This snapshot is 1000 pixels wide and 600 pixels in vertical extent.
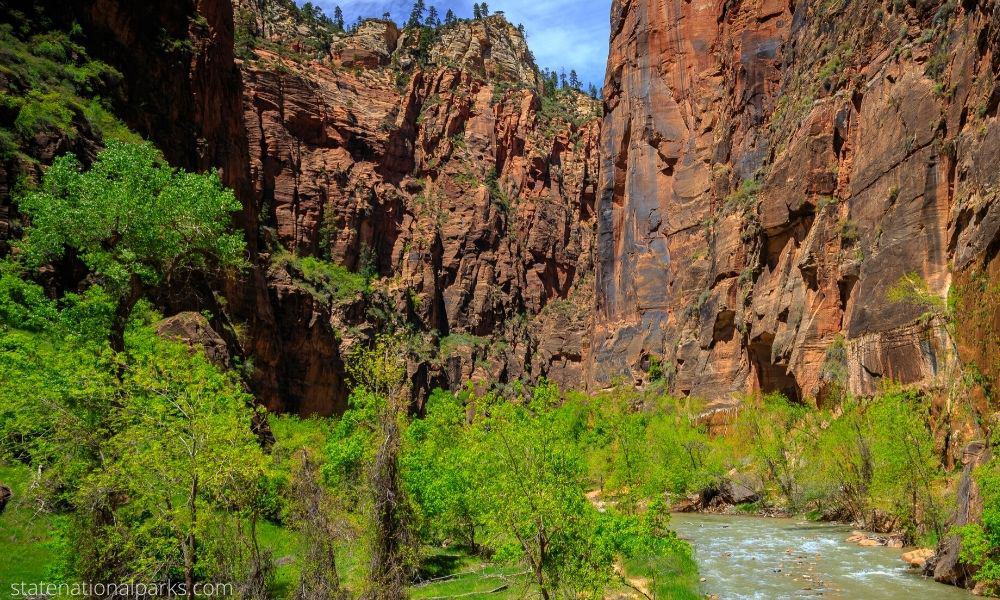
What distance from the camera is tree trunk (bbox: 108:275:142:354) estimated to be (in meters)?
15.4

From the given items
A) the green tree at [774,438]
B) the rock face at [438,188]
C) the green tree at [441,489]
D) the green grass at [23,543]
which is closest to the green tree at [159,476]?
the green grass at [23,543]

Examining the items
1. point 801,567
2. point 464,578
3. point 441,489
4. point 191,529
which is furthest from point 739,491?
point 191,529

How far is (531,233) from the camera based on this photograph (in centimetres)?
11225

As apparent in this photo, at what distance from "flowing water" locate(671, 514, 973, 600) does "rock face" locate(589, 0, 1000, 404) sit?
9.40 metres

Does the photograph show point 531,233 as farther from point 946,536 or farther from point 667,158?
point 946,536

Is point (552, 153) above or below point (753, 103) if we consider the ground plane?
above

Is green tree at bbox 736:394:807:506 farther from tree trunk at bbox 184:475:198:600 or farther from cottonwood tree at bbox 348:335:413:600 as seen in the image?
tree trunk at bbox 184:475:198:600

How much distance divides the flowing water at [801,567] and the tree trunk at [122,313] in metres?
16.6

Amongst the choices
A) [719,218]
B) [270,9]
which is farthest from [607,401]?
[270,9]

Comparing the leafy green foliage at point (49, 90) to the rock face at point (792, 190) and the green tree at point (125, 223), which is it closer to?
the green tree at point (125, 223)

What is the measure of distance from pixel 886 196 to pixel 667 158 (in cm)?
4303

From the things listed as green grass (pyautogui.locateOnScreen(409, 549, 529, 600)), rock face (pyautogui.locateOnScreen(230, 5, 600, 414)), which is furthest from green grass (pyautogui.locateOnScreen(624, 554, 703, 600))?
rock face (pyautogui.locateOnScreen(230, 5, 600, 414))

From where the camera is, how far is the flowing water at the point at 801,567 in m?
16.9

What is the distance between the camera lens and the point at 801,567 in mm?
20094
